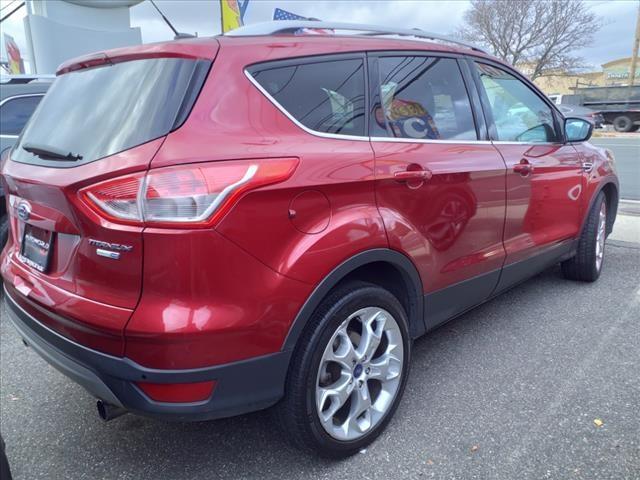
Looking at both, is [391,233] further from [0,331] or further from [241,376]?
[0,331]

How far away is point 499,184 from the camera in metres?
3.04

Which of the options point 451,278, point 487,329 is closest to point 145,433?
point 451,278

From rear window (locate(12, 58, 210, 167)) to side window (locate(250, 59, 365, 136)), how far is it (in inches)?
11.7

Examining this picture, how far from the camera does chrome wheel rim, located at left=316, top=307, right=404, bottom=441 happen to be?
222cm

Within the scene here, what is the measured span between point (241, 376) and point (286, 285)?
36cm

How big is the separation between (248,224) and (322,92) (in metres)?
0.74

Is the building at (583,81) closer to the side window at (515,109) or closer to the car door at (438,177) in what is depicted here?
the side window at (515,109)

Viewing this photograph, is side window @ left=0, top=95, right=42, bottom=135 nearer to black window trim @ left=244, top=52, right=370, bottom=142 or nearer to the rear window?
the rear window

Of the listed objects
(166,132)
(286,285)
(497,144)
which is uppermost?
(166,132)

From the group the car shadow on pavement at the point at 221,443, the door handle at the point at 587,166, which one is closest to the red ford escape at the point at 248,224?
the car shadow on pavement at the point at 221,443

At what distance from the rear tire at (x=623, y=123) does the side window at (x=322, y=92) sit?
29.1 m

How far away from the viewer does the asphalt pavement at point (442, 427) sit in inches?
90.0

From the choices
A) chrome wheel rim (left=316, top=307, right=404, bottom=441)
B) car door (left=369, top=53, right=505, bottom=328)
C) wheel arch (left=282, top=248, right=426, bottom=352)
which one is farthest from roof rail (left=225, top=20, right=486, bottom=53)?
chrome wheel rim (left=316, top=307, right=404, bottom=441)

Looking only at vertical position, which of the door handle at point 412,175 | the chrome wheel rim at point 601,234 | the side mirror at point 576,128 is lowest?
the chrome wheel rim at point 601,234
